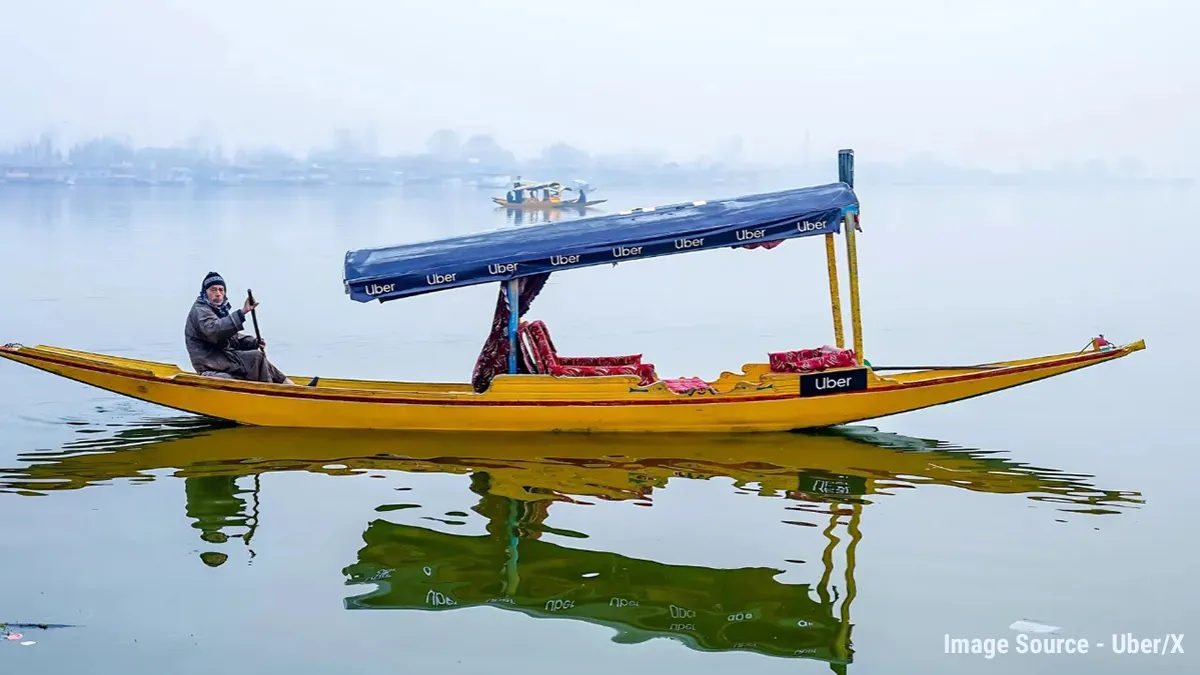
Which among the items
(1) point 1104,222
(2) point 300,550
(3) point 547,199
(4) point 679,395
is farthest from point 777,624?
(3) point 547,199

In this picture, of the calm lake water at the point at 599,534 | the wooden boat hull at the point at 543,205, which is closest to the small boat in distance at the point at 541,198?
the wooden boat hull at the point at 543,205

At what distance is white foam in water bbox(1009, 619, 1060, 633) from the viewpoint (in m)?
8.99

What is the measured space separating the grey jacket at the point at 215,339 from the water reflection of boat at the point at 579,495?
0.76 meters

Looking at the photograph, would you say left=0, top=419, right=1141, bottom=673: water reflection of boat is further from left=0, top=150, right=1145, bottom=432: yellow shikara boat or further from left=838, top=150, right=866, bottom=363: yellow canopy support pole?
left=838, top=150, right=866, bottom=363: yellow canopy support pole

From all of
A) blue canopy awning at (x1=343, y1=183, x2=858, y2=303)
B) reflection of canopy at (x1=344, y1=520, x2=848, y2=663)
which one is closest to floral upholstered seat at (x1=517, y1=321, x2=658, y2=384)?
blue canopy awning at (x1=343, y1=183, x2=858, y2=303)

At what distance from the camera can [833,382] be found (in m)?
13.4

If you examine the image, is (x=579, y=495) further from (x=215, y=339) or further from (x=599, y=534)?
(x=215, y=339)

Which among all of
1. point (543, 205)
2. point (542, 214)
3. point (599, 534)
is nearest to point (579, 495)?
point (599, 534)

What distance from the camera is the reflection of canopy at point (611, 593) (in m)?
8.89

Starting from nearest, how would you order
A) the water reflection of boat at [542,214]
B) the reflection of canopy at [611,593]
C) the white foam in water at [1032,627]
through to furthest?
1. the reflection of canopy at [611,593]
2. the white foam in water at [1032,627]
3. the water reflection of boat at [542,214]

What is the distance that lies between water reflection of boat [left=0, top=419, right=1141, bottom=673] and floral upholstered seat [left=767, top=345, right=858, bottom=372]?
2.47 feet

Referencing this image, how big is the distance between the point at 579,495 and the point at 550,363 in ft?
7.05

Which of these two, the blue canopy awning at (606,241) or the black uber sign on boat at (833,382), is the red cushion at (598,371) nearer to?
the blue canopy awning at (606,241)

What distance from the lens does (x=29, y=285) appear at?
29.8 meters
